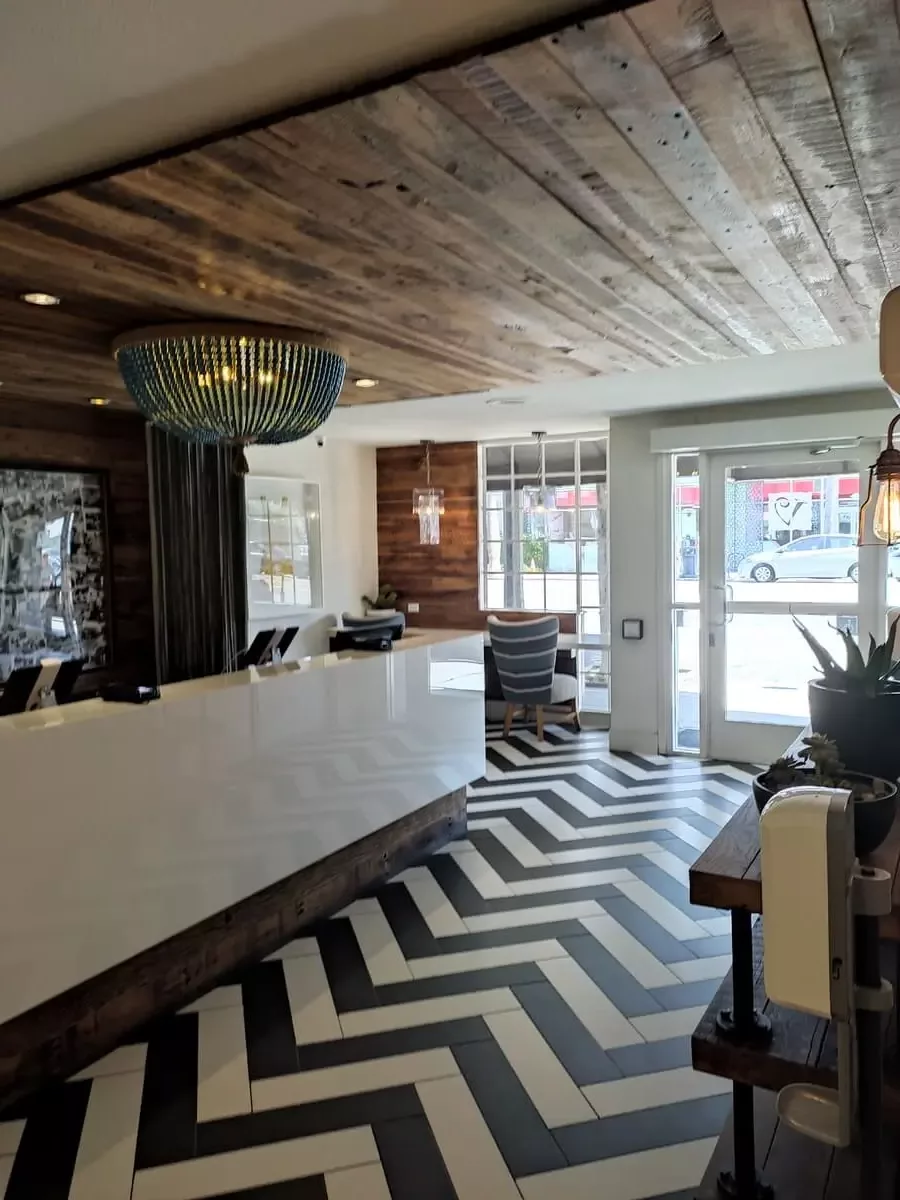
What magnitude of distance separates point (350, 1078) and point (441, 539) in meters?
5.39

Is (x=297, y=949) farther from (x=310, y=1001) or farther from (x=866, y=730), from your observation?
(x=866, y=730)

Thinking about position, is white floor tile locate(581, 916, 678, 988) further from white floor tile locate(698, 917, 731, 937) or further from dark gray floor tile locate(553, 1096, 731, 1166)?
dark gray floor tile locate(553, 1096, 731, 1166)

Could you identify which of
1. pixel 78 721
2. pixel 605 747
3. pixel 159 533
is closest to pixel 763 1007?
pixel 78 721

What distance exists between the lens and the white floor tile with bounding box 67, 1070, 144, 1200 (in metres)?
1.95

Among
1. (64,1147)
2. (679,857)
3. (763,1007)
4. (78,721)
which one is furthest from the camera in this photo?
(679,857)

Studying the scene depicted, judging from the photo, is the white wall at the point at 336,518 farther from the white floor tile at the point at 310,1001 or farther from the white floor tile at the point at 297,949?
the white floor tile at the point at 310,1001

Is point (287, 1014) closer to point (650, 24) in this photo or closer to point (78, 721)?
point (78, 721)

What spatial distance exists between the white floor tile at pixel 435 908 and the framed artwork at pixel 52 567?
1.98 m

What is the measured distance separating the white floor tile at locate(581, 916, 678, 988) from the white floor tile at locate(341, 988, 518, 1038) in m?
0.47

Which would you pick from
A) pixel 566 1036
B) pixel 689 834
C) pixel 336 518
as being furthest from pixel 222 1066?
pixel 336 518

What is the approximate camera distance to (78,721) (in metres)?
2.31

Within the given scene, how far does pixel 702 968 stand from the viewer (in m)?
2.92

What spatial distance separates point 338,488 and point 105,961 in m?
4.99

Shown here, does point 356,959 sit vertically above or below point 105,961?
below
